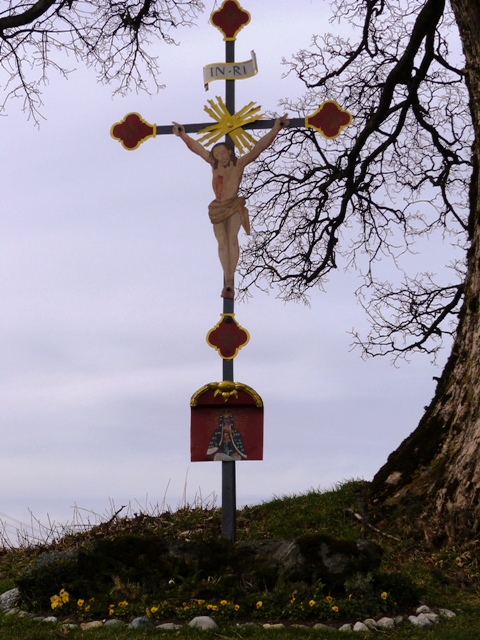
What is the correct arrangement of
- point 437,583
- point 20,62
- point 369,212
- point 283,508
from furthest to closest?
1. point 369,212
2. point 20,62
3. point 283,508
4. point 437,583

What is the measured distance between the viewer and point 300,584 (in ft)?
25.1

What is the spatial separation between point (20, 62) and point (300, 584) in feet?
26.7

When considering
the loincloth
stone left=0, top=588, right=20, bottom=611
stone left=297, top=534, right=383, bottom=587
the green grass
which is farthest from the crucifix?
stone left=0, top=588, right=20, bottom=611

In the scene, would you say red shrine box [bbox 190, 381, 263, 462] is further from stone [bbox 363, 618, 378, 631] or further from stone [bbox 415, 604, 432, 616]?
stone [bbox 363, 618, 378, 631]

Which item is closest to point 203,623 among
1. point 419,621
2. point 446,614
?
point 419,621

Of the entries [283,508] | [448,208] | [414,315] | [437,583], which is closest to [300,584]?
[437,583]

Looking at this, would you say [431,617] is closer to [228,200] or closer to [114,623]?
[114,623]

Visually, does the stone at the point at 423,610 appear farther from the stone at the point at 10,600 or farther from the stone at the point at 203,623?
the stone at the point at 10,600

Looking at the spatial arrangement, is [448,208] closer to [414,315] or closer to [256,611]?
[414,315]

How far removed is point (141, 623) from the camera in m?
7.21

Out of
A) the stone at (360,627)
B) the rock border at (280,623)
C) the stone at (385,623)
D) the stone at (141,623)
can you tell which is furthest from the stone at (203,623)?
the stone at (385,623)

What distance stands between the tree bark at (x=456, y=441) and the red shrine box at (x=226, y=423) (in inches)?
90.3

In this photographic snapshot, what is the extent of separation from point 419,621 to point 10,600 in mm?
3406

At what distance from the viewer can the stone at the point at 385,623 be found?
24.0ft
